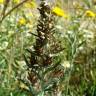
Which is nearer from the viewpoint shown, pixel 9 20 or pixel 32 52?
pixel 32 52

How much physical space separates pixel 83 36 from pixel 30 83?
203 cm

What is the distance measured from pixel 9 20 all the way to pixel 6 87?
3.55 feet

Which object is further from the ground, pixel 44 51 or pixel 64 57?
pixel 44 51

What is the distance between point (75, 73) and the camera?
10.2 ft

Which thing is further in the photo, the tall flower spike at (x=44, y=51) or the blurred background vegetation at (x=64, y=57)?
the blurred background vegetation at (x=64, y=57)

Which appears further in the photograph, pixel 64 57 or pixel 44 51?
pixel 64 57

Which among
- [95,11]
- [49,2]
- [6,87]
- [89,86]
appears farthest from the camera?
[95,11]

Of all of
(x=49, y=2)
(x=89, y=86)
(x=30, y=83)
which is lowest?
(x=89, y=86)

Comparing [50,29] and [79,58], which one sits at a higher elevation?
[50,29]

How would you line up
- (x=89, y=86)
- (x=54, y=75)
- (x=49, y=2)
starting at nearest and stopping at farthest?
(x=49, y=2) < (x=54, y=75) < (x=89, y=86)

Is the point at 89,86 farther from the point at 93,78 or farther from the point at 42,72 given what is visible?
the point at 42,72

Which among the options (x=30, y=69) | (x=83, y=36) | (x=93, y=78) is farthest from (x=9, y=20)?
(x=30, y=69)

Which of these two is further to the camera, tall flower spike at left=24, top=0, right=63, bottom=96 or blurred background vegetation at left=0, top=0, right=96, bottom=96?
blurred background vegetation at left=0, top=0, right=96, bottom=96

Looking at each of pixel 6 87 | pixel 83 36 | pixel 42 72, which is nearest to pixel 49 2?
pixel 42 72
